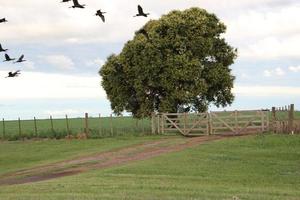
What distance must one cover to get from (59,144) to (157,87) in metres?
9.37

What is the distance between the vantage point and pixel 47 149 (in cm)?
3659

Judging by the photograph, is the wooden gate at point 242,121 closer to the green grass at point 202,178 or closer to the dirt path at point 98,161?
the dirt path at point 98,161

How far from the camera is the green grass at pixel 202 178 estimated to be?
15.2 metres

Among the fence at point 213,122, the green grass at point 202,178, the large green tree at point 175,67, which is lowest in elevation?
the green grass at point 202,178

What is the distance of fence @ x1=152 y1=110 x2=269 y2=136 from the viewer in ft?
121

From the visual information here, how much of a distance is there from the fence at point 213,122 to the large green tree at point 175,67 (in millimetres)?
2414

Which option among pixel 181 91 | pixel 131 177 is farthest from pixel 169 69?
pixel 131 177

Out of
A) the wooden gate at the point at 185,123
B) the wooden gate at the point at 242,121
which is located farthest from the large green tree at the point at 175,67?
the wooden gate at the point at 242,121

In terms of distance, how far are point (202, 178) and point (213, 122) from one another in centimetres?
1895

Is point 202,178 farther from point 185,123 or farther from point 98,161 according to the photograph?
point 185,123

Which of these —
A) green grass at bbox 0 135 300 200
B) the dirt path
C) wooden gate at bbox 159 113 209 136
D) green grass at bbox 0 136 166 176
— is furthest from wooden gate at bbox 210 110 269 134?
green grass at bbox 0 135 300 200

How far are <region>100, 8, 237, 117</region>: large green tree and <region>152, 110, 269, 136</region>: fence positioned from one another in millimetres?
2414

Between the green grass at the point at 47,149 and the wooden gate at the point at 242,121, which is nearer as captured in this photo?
the green grass at the point at 47,149

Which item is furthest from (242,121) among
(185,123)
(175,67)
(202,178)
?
(202,178)
